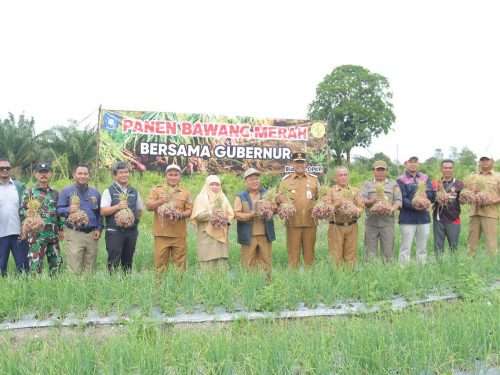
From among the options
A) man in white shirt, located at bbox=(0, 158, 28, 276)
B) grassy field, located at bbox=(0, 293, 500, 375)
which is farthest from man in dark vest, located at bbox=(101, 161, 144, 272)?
grassy field, located at bbox=(0, 293, 500, 375)

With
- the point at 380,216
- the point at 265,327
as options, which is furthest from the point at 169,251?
the point at 380,216

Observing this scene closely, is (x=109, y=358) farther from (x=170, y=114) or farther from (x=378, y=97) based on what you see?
(x=378, y=97)

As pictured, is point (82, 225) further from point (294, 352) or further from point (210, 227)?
point (294, 352)

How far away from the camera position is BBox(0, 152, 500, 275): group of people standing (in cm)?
597

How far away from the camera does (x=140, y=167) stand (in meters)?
15.3

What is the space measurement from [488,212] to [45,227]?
20.4 feet

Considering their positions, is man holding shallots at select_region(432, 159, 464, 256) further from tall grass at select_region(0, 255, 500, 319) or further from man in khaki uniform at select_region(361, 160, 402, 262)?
tall grass at select_region(0, 255, 500, 319)

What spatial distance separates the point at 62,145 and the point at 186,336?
1993cm

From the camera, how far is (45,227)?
6133mm

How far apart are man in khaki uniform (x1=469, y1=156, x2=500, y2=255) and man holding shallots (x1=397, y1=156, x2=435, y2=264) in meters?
0.79

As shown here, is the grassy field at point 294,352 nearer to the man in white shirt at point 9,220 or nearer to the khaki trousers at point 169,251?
the khaki trousers at point 169,251

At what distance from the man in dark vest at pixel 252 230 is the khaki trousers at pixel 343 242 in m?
0.89

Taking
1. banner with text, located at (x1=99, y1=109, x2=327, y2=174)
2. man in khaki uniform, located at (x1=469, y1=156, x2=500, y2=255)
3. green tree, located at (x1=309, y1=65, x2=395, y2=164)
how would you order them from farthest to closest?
green tree, located at (x1=309, y1=65, x2=395, y2=164)
banner with text, located at (x1=99, y1=109, x2=327, y2=174)
man in khaki uniform, located at (x1=469, y1=156, x2=500, y2=255)

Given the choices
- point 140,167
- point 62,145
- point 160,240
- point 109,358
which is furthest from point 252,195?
point 62,145
